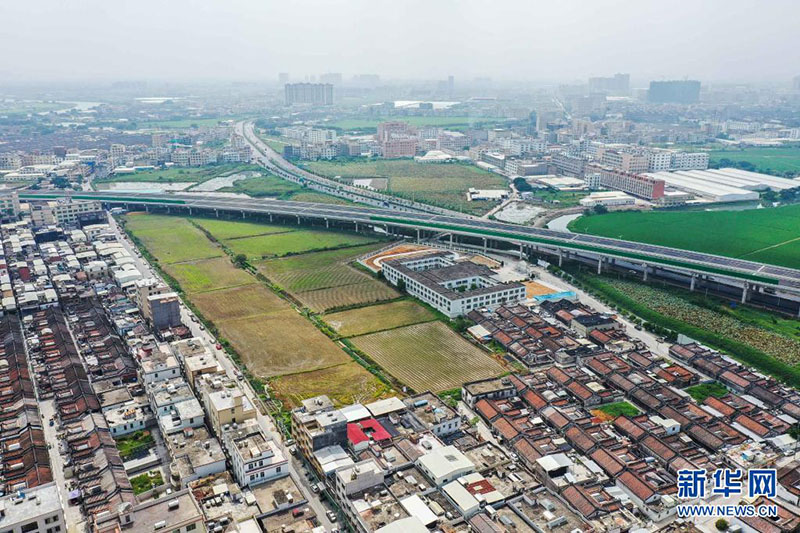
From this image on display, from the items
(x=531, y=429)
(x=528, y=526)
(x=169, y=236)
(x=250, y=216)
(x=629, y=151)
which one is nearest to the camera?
(x=528, y=526)

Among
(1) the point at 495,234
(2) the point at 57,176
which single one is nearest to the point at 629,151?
(1) the point at 495,234

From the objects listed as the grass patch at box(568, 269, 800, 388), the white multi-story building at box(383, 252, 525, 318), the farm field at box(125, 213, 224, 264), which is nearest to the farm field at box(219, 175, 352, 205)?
the farm field at box(125, 213, 224, 264)

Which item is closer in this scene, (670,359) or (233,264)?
(670,359)

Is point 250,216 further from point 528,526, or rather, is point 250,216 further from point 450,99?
point 450,99

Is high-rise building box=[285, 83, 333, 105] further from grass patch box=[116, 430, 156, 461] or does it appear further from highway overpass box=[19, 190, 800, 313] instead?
grass patch box=[116, 430, 156, 461]

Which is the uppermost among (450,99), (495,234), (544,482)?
(450,99)

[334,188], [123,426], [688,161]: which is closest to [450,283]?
[123,426]

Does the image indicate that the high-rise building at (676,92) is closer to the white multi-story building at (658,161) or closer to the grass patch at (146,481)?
the white multi-story building at (658,161)
